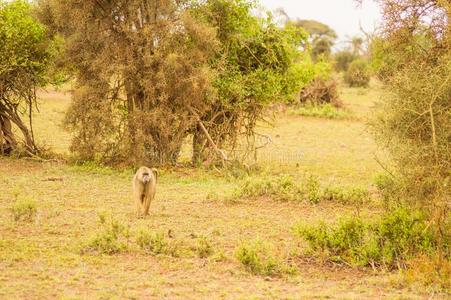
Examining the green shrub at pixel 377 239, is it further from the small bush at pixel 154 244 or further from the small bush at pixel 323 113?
the small bush at pixel 323 113

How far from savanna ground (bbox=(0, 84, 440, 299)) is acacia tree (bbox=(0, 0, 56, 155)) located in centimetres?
109

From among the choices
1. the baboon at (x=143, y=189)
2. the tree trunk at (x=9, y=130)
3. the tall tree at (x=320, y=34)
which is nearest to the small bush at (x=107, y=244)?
the baboon at (x=143, y=189)

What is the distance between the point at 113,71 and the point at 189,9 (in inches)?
97.4

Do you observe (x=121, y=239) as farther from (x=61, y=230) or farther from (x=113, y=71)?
(x=113, y=71)

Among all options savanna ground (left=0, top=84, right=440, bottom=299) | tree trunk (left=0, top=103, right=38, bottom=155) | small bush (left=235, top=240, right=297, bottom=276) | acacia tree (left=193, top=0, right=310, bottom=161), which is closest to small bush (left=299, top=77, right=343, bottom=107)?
savanna ground (left=0, top=84, right=440, bottom=299)

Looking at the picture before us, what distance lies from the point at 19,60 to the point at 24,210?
7.17m

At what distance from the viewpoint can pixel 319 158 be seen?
72.1ft

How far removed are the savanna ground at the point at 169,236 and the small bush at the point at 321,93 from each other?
1536 centimetres

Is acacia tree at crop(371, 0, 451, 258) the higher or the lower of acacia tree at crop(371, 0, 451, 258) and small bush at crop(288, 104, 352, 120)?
the higher

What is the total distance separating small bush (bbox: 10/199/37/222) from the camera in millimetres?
11697

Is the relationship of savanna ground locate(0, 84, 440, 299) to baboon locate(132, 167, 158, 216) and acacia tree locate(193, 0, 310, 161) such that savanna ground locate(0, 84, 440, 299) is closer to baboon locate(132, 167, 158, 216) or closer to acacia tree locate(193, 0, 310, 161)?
baboon locate(132, 167, 158, 216)

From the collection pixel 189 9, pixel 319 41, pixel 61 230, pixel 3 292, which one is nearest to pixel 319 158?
pixel 189 9

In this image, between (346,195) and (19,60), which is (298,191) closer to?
(346,195)

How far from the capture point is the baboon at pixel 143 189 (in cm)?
1200
